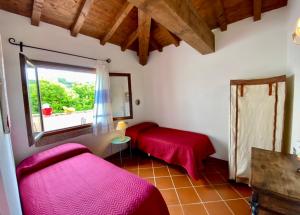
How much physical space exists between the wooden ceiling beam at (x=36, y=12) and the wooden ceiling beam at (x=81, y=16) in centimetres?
45

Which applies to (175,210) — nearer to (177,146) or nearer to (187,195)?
(187,195)

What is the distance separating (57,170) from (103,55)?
2227 mm

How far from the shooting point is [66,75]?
255cm

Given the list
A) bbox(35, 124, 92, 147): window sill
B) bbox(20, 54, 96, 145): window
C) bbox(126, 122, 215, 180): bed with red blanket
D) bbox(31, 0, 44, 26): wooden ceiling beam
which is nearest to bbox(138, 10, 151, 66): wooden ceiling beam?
bbox(20, 54, 96, 145): window

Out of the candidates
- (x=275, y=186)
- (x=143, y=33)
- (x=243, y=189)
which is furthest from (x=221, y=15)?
(x=243, y=189)

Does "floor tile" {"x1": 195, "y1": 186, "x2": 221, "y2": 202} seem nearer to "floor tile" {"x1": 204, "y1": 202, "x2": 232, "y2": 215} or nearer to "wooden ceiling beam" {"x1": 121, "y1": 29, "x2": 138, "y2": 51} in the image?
"floor tile" {"x1": 204, "y1": 202, "x2": 232, "y2": 215}

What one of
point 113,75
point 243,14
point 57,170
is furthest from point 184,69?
point 57,170

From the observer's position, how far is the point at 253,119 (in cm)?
198

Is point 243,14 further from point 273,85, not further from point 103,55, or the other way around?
point 103,55

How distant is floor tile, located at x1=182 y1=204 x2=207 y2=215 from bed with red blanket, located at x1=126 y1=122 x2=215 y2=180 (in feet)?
1.47

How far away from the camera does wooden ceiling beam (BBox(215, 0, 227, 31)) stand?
7.00ft

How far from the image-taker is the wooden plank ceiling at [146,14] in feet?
4.59

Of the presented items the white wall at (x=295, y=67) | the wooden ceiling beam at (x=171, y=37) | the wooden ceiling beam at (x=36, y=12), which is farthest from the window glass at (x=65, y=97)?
the white wall at (x=295, y=67)

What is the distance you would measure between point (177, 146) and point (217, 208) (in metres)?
0.97
